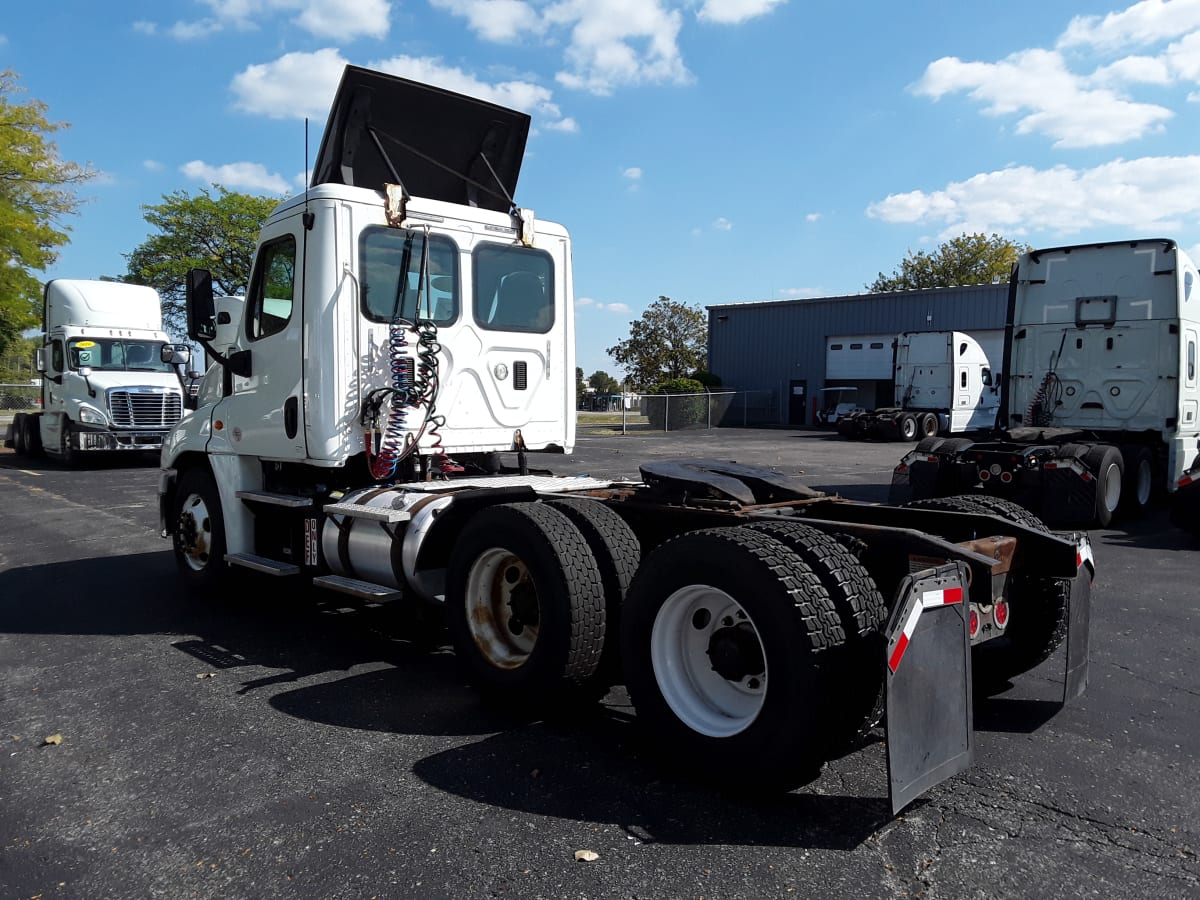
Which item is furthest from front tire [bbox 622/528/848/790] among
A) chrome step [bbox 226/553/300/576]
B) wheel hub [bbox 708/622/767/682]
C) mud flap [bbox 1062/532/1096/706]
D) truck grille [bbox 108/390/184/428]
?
truck grille [bbox 108/390/184/428]

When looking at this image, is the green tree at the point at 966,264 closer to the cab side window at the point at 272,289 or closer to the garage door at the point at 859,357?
the garage door at the point at 859,357

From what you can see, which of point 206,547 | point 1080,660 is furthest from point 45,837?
point 1080,660

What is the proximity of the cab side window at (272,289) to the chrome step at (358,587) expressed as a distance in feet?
5.99

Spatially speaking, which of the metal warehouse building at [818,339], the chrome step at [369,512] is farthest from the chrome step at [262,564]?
the metal warehouse building at [818,339]

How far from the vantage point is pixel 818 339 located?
47.1m

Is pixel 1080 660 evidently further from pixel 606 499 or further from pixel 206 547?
pixel 206 547

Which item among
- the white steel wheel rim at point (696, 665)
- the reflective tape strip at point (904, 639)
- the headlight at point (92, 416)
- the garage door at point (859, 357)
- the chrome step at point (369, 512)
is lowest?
the white steel wheel rim at point (696, 665)

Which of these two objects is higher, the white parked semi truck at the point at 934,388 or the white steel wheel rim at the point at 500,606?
the white parked semi truck at the point at 934,388

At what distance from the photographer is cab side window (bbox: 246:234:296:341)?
6.09 m

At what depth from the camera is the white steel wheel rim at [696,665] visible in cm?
376

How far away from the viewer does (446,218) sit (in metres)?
6.24

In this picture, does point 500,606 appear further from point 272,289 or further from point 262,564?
point 272,289

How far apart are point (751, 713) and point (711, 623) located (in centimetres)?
41

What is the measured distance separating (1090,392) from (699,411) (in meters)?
29.9
